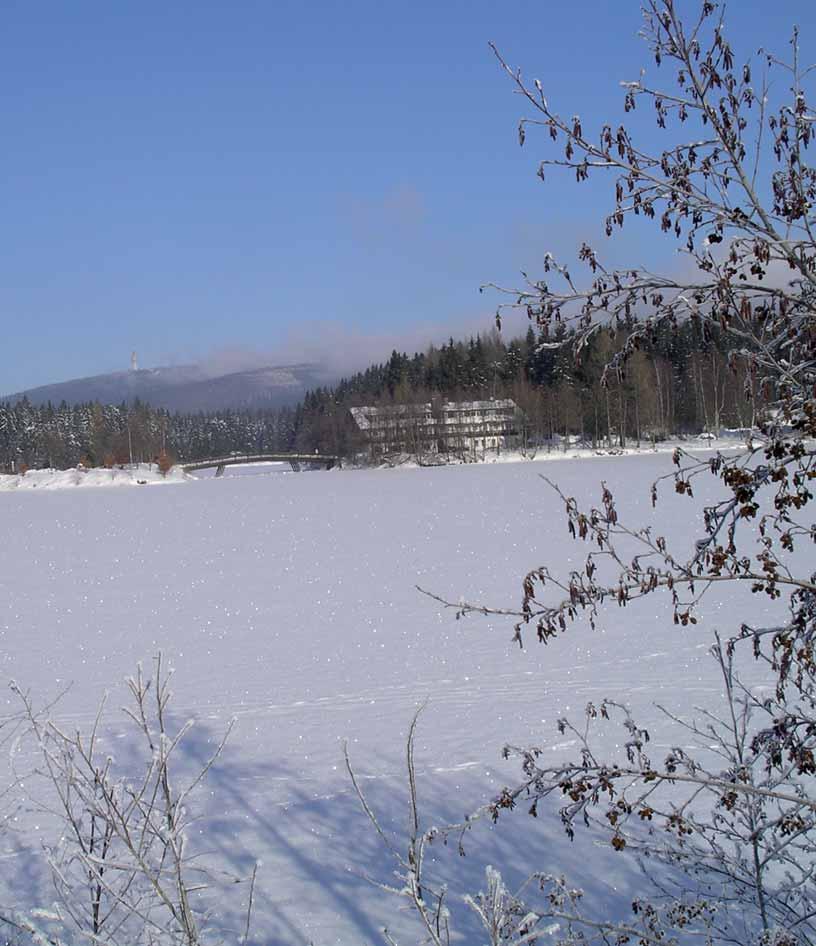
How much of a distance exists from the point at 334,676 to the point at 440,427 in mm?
70490

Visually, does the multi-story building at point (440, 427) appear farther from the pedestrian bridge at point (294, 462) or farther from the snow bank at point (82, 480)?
the snow bank at point (82, 480)

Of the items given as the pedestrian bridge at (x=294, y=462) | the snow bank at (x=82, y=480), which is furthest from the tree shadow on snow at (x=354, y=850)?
the pedestrian bridge at (x=294, y=462)

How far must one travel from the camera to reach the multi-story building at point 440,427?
7850 centimetres

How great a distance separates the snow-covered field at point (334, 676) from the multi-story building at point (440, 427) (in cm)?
5638

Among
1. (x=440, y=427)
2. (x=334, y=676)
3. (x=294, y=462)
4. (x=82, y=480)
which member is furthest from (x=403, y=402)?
(x=334, y=676)

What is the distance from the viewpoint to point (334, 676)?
9.87 meters

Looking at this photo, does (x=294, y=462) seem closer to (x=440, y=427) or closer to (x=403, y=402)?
(x=403, y=402)

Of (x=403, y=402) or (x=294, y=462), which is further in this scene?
(x=294, y=462)

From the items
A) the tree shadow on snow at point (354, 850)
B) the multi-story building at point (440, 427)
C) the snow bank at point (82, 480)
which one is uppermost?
the multi-story building at point (440, 427)

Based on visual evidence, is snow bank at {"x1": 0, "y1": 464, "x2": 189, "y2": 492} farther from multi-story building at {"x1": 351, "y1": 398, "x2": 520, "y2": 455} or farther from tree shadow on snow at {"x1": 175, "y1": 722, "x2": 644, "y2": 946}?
tree shadow on snow at {"x1": 175, "y1": 722, "x2": 644, "y2": 946}

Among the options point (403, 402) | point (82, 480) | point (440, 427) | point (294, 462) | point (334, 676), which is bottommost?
point (334, 676)

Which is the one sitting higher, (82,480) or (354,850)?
(82,480)

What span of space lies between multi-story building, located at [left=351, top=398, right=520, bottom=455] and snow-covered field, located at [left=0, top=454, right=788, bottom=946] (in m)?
56.4

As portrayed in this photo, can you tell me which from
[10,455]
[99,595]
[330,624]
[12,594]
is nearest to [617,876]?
[330,624]
